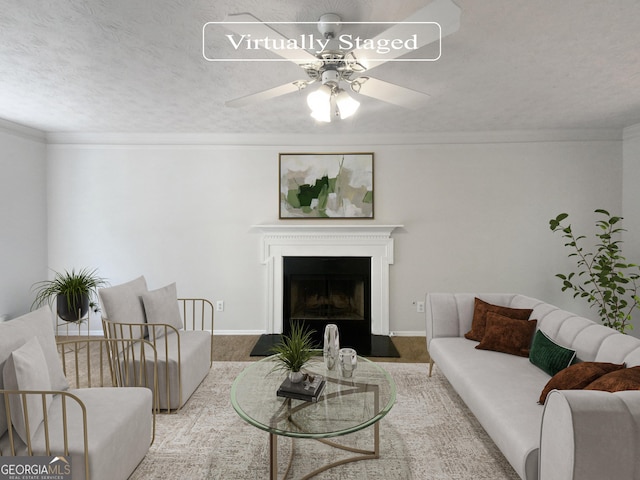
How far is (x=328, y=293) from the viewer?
4.50 metres

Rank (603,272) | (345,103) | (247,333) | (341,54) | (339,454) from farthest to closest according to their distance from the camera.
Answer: (247,333) → (603,272) → (339,454) → (345,103) → (341,54)

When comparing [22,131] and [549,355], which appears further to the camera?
[22,131]

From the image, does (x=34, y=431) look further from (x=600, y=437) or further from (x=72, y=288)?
(x=72, y=288)

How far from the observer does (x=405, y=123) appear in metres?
3.90

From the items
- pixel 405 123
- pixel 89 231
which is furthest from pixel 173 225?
pixel 405 123

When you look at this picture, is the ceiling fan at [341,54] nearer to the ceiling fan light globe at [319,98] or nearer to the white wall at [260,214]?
the ceiling fan light globe at [319,98]

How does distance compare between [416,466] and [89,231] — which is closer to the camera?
[416,466]

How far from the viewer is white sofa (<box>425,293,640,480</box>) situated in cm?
135

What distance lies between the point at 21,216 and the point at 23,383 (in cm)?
328

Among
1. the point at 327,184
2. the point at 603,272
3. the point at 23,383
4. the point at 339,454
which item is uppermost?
the point at 327,184

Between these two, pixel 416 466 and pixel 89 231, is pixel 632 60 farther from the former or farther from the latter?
pixel 89 231

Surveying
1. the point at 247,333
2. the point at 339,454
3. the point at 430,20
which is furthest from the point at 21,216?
the point at 430,20

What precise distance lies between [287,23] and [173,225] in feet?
10.2

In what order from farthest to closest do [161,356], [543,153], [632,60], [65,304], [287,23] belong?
[543,153] → [65,304] → [161,356] → [632,60] → [287,23]
